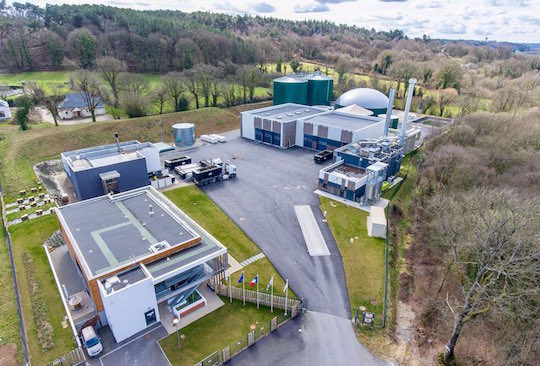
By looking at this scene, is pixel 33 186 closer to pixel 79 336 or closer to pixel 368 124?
pixel 79 336

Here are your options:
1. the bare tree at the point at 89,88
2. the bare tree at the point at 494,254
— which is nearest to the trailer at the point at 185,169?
the bare tree at the point at 89,88

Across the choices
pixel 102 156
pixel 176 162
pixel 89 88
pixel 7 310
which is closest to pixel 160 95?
pixel 89 88

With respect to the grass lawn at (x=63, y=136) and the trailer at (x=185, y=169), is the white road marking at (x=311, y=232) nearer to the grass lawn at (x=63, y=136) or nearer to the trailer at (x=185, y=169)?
the trailer at (x=185, y=169)

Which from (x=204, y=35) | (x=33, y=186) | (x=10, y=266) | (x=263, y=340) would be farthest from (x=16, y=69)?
(x=263, y=340)

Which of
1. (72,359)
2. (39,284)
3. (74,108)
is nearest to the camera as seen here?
(72,359)

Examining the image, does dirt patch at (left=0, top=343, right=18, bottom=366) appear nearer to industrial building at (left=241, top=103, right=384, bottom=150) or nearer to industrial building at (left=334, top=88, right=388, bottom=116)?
industrial building at (left=241, top=103, right=384, bottom=150)

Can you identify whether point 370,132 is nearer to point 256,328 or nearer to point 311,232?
point 311,232
